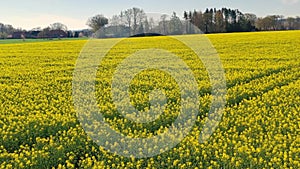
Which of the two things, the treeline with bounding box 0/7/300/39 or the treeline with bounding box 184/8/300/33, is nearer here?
the treeline with bounding box 0/7/300/39

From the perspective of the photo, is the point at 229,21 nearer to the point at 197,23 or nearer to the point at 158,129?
the point at 197,23

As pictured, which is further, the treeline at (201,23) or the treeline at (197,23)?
the treeline at (201,23)

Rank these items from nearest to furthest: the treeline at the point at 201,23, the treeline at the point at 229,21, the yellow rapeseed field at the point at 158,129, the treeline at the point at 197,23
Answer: the yellow rapeseed field at the point at 158,129 → the treeline at the point at 197,23 → the treeline at the point at 201,23 → the treeline at the point at 229,21

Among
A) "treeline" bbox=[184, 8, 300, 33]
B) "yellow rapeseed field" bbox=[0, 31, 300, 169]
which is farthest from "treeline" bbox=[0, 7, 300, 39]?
"yellow rapeseed field" bbox=[0, 31, 300, 169]

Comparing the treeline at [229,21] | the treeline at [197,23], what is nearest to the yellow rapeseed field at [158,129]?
the treeline at [197,23]

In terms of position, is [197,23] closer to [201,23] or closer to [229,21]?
[201,23]

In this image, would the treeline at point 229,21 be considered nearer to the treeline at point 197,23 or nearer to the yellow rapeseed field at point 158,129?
the treeline at point 197,23

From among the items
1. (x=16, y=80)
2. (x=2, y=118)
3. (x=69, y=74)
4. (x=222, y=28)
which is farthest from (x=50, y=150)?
(x=222, y=28)

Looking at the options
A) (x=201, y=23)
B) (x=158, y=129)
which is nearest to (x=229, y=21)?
(x=201, y=23)

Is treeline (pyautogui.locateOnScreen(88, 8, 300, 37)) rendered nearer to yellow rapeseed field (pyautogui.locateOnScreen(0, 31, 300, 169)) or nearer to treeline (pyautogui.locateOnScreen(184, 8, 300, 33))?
treeline (pyautogui.locateOnScreen(184, 8, 300, 33))

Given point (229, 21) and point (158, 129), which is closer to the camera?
point (158, 129)

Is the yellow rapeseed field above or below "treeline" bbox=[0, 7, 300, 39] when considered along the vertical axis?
below

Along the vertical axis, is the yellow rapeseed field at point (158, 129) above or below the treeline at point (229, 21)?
below

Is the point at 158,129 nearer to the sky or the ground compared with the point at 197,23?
nearer to the ground
